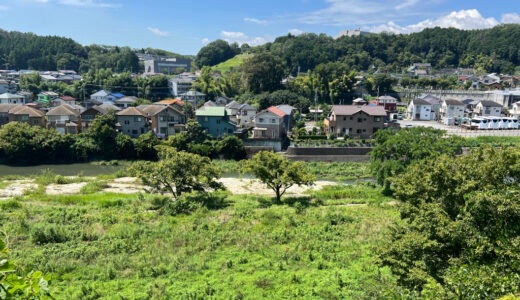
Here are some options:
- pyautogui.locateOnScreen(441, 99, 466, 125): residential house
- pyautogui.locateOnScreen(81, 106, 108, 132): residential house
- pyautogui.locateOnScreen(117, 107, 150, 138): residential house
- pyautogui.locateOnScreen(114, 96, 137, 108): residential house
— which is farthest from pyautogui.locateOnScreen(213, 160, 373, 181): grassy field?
pyautogui.locateOnScreen(441, 99, 466, 125): residential house

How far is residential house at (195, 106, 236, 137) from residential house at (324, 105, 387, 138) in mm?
13160

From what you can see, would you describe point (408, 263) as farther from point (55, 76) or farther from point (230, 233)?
point (55, 76)

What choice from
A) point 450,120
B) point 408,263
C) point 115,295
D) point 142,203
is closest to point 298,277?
point 408,263

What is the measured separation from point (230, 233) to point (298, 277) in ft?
16.1

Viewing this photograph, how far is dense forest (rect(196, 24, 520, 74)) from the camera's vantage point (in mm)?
94188

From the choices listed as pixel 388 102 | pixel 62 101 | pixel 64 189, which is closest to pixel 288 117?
pixel 388 102

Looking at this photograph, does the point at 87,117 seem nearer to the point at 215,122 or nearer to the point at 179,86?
the point at 215,122

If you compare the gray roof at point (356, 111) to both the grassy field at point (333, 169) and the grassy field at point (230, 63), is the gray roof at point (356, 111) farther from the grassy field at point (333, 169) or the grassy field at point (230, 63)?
the grassy field at point (230, 63)

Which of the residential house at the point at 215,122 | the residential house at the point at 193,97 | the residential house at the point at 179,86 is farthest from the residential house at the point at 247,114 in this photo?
the residential house at the point at 179,86

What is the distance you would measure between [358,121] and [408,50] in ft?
264

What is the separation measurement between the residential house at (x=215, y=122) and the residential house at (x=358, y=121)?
1316cm

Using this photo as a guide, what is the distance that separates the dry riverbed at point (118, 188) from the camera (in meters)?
24.4

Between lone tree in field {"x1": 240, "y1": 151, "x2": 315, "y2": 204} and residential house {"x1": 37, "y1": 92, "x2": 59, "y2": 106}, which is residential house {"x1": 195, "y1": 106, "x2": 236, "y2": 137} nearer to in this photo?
lone tree in field {"x1": 240, "y1": 151, "x2": 315, "y2": 204}

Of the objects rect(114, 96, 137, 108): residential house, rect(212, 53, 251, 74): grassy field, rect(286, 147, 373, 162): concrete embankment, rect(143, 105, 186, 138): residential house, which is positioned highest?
rect(212, 53, 251, 74): grassy field
